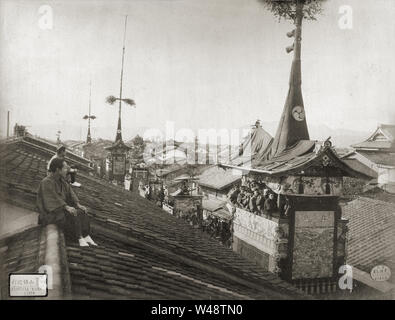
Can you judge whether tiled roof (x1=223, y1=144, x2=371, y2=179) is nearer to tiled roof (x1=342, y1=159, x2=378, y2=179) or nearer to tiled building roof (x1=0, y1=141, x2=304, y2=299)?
tiled building roof (x1=0, y1=141, x2=304, y2=299)

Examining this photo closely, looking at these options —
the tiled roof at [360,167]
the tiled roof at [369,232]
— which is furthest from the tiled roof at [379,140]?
the tiled roof at [369,232]

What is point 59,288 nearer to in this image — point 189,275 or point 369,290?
point 189,275

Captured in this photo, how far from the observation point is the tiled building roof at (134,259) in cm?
372

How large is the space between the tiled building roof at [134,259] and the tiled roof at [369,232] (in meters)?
4.53

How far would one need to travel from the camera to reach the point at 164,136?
741 cm

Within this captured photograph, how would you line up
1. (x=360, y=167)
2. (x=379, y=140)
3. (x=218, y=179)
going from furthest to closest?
(x=360, y=167), (x=218, y=179), (x=379, y=140)

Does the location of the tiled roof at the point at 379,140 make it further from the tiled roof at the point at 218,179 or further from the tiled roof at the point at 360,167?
the tiled roof at the point at 218,179

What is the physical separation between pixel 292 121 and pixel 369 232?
443 cm

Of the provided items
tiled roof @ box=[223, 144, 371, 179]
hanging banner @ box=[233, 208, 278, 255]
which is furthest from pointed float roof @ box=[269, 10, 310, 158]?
hanging banner @ box=[233, 208, 278, 255]

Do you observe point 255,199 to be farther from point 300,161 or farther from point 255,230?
point 300,161

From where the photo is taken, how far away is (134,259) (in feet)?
14.4

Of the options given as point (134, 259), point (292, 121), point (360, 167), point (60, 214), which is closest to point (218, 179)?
point (360, 167)

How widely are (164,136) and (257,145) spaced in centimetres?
320
